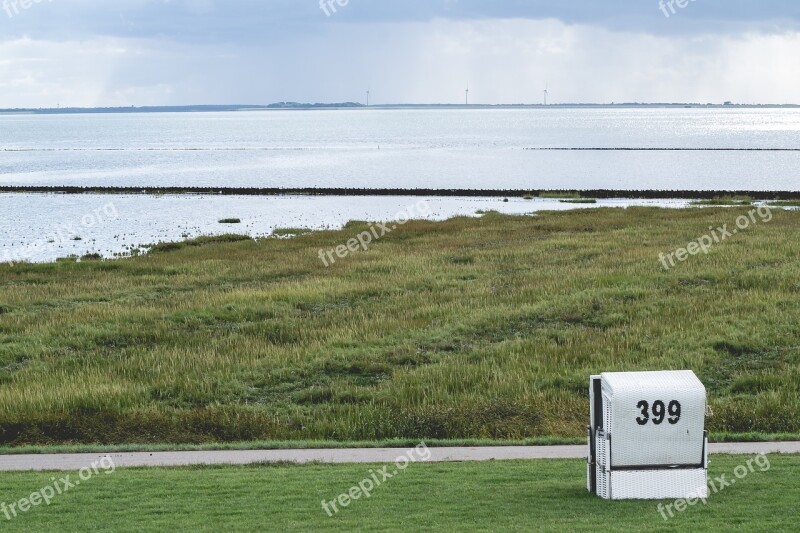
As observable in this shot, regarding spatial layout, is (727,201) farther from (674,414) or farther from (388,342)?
(674,414)

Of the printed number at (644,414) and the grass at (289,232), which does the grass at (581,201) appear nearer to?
the grass at (289,232)

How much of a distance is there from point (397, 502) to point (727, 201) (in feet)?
262

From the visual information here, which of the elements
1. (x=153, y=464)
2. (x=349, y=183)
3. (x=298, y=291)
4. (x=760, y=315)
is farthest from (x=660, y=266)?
(x=349, y=183)

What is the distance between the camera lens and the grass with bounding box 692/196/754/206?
270 feet

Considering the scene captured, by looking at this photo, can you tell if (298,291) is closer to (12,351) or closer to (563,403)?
(12,351)

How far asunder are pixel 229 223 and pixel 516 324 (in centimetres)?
5050

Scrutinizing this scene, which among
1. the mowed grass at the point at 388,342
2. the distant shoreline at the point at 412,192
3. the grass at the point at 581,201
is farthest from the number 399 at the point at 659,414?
→ the distant shoreline at the point at 412,192

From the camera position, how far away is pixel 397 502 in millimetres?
10500

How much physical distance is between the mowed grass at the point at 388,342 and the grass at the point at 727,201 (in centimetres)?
4034

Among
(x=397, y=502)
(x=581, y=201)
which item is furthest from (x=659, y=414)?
(x=581, y=201)

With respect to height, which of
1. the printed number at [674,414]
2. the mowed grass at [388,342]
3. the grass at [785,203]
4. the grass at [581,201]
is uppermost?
the printed number at [674,414]

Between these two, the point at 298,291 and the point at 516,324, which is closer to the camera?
the point at 516,324

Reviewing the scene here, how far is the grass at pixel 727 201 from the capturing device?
82.4 metres

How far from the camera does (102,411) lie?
1812cm
